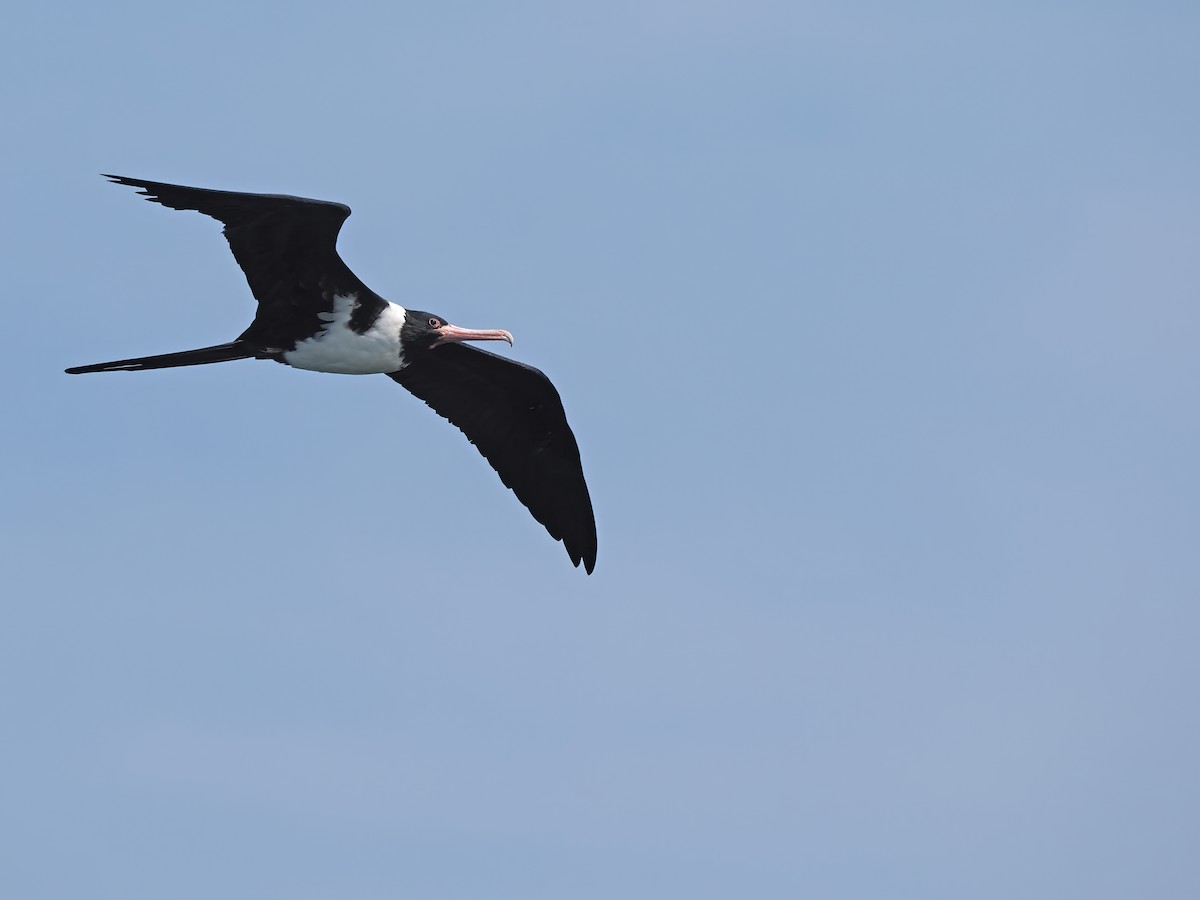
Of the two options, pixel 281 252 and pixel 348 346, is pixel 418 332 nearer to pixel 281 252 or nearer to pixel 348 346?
pixel 348 346

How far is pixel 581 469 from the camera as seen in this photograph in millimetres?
13305

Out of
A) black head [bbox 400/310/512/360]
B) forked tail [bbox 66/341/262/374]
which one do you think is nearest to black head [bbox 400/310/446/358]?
black head [bbox 400/310/512/360]

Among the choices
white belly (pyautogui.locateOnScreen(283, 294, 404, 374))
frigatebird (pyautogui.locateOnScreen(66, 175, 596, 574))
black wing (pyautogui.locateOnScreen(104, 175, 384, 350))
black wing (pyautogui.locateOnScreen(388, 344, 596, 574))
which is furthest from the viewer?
black wing (pyautogui.locateOnScreen(388, 344, 596, 574))

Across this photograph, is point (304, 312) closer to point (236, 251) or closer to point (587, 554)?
point (236, 251)

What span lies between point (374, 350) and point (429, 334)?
1.49 ft

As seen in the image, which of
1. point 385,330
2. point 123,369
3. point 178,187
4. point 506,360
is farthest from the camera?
point 506,360

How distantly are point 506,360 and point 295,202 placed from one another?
267 cm

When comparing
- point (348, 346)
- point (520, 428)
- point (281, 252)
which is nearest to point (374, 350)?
point (348, 346)

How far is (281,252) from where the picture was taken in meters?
11.1

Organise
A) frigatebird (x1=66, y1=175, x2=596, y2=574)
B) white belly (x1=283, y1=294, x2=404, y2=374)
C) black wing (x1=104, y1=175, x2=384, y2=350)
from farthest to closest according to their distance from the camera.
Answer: white belly (x1=283, y1=294, x2=404, y2=374), frigatebird (x1=66, y1=175, x2=596, y2=574), black wing (x1=104, y1=175, x2=384, y2=350)

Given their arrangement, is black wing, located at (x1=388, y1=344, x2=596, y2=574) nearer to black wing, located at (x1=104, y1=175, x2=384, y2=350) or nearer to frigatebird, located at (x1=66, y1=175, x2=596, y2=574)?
frigatebird, located at (x1=66, y1=175, x2=596, y2=574)

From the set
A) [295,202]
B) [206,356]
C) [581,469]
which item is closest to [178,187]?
[295,202]

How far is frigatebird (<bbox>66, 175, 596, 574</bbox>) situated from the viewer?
1077 cm

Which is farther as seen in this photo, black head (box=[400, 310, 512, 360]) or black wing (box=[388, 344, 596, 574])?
black wing (box=[388, 344, 596, 574])
